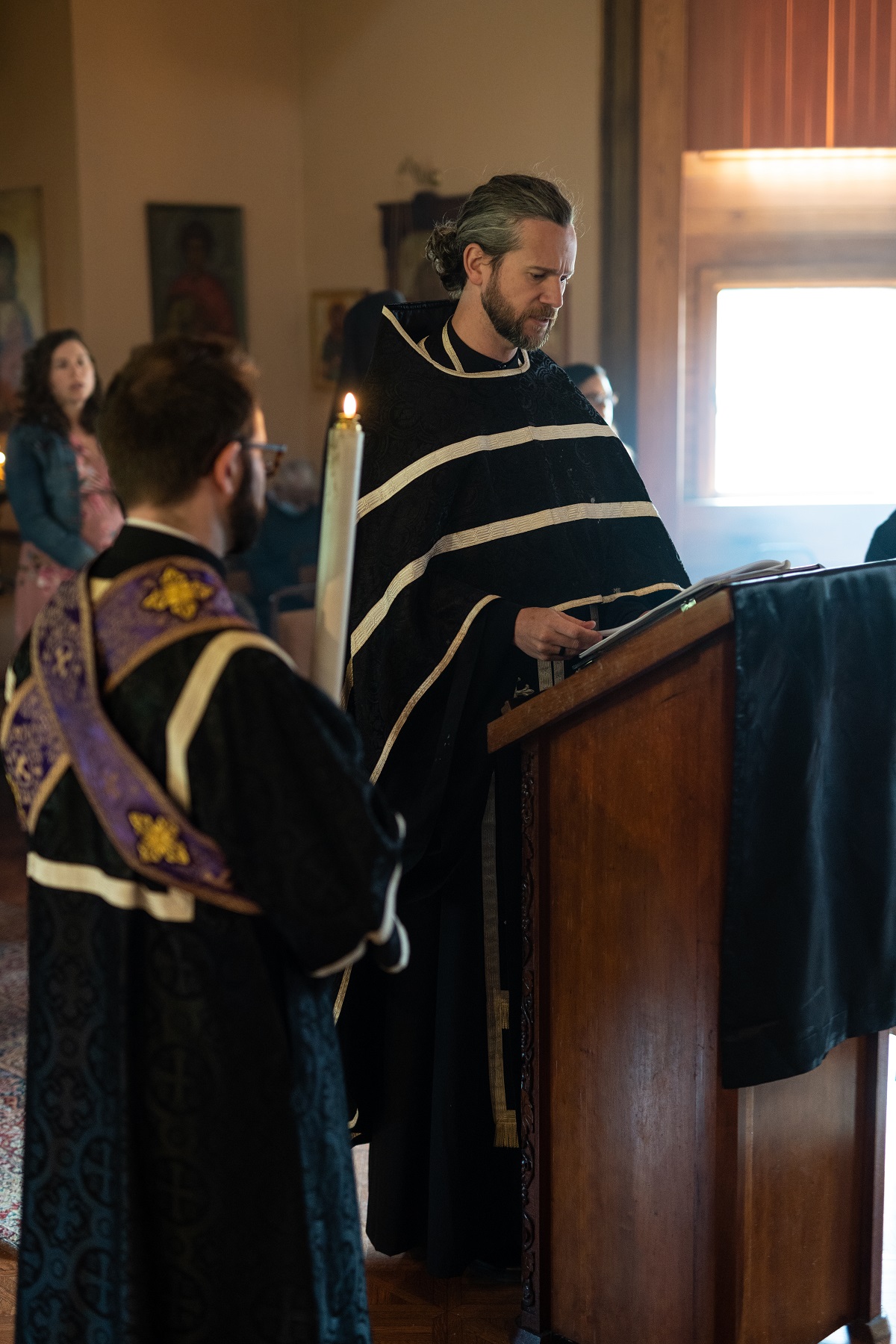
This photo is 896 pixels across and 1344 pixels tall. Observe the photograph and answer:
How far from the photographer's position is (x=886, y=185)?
269 inches

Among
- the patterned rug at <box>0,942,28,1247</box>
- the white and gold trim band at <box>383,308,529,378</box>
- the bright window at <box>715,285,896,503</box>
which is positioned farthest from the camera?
the bright window at <box>715,285,896,503</box>

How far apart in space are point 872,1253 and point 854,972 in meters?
0.52

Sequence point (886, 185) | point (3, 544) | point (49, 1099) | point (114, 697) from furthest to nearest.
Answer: point (3, 544) → point (886, 185) → point (49, 1099) → point (114, 697)

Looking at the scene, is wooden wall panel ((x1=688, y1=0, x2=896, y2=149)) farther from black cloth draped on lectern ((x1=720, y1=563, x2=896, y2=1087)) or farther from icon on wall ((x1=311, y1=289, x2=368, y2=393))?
black cloth draped on lectern ((x1=720, y1=563, x2=896, y2=1087))

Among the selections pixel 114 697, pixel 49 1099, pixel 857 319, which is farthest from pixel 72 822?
pixel 857 319

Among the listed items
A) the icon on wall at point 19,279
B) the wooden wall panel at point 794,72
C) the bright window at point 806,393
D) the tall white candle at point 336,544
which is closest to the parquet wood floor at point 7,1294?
the tall white candle at point 336,544

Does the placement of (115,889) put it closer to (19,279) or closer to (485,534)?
(485,534)

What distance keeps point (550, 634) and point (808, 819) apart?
52 centimetres

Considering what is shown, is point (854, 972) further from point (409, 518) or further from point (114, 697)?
point (114, 697)

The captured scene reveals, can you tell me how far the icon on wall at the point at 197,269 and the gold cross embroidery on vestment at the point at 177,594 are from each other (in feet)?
19.7

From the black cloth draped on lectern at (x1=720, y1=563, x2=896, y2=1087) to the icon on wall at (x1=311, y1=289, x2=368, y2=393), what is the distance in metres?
5.95

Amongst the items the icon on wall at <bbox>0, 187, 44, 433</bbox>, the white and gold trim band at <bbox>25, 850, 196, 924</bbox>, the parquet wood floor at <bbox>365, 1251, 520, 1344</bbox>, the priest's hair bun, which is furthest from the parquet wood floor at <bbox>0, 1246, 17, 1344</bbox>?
the icon on wall at <bbox>0, 187, 44, 433</bbox>

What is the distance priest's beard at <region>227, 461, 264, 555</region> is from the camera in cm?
148

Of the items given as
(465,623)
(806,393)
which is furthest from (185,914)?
(806,393)
